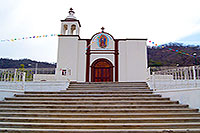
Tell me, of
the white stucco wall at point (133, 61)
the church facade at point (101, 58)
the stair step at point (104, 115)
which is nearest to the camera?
the stair step at point (104, 115)

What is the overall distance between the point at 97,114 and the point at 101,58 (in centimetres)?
875

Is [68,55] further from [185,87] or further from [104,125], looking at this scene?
[104,125]

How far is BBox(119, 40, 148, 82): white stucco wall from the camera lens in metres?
13.2

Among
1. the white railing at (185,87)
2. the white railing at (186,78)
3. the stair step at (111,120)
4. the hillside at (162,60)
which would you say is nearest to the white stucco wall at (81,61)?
the white railing at (186,78)

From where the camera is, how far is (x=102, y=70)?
13766 mm

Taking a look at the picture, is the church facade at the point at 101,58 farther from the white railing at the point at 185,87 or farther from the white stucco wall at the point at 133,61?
the white railing at the point at 185,87

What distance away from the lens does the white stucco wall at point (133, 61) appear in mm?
13188

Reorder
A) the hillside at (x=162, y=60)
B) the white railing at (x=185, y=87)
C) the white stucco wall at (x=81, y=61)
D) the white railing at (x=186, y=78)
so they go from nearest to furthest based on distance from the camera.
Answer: the white railing at (x=185, y=87), the white railing at (x=186, y=78), the white stucco wall at (x=81, y=61), the hillside at (x=162, y=60)

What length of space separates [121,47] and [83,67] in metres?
3.71

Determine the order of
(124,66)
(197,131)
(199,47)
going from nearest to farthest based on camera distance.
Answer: (197,131), (124,66), (199,47)

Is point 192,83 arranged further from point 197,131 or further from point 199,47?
point 199,47

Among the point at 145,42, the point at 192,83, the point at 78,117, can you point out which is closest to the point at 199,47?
the point at 145,42

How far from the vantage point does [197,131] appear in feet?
13.8

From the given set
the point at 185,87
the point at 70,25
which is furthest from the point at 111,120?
the point at 70,25
